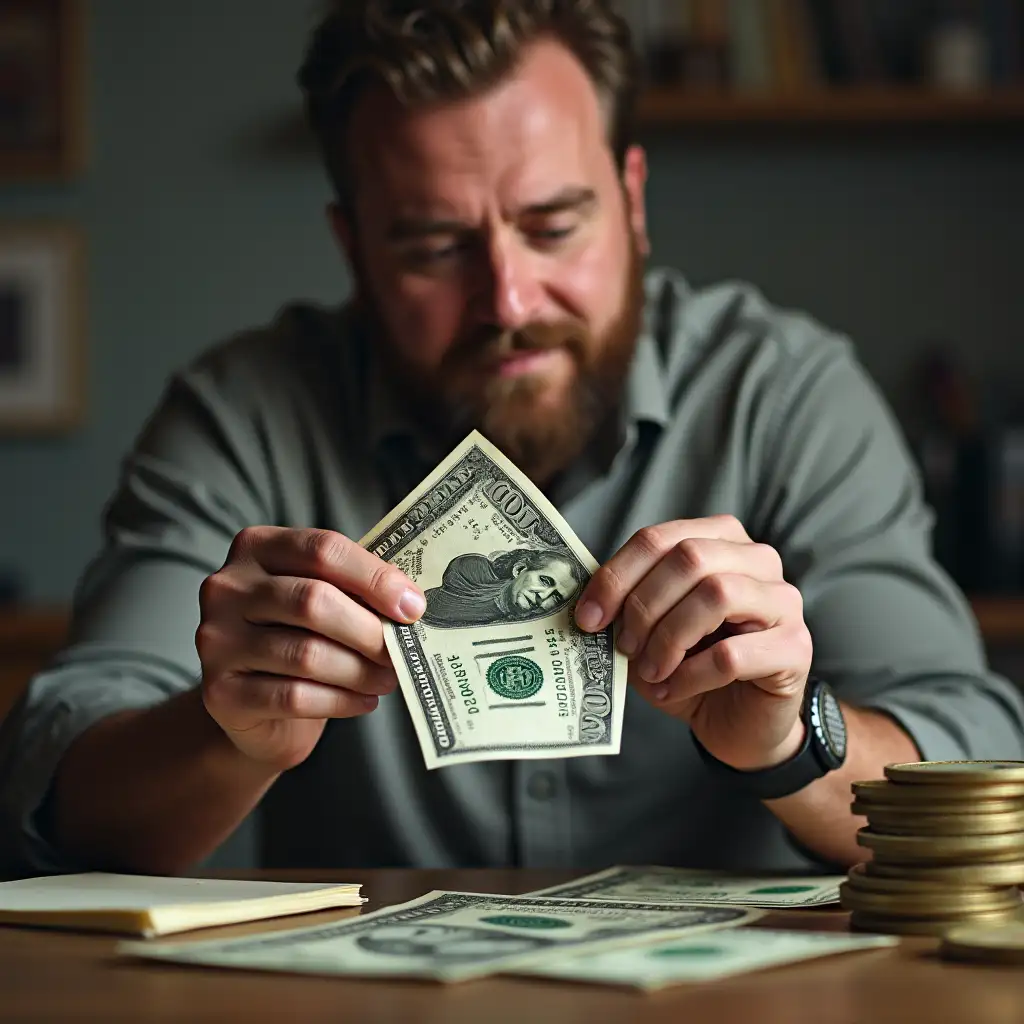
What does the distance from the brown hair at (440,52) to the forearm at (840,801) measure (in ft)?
2.72

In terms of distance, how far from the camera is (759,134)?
3.30m

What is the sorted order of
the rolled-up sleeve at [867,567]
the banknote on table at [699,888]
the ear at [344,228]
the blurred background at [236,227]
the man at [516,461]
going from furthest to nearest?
the blurred background at [236,227] → the ear at [344,228] → the rolled-up sleeve at [867,567] → the man at [516,461] → the banknote on table at [699,888]

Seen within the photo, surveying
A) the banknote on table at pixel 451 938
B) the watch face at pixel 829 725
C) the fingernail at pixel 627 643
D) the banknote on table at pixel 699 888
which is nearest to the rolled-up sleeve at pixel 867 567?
the watch face at pixel 829 725

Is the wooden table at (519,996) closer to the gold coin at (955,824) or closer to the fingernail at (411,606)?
the gold coin at (955,824)

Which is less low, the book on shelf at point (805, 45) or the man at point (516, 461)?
the book on shelf at point (805, 45)

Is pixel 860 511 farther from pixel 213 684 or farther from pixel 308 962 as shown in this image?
pixel 308 962

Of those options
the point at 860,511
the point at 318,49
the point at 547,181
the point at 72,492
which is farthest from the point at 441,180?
the point at 72,492

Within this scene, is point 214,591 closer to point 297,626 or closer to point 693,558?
point 297,626

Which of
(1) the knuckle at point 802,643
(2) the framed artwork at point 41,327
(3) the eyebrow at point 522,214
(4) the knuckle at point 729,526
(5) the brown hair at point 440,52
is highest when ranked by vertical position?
(2) the framed artwork at point 41,327

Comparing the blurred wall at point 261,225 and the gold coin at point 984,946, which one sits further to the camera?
the blurred wall at point 261,225

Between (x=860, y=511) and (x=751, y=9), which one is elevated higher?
(x=751, y=9)

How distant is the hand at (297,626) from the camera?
119 cm

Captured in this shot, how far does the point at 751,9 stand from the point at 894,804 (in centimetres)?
247

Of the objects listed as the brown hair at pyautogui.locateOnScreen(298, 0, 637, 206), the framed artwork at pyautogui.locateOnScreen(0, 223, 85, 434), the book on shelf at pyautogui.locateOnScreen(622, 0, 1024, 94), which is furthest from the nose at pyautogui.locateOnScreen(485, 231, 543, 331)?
the framed artwork at pyautogui.locateOnScreen(0, 223, 85, 434)
